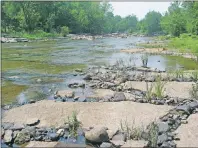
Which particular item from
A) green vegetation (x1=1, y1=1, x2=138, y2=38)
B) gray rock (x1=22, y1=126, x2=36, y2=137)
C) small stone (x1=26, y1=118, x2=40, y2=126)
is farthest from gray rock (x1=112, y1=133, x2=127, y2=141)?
green vegetation (x1=1, y1=1, x2=138, y2=38)

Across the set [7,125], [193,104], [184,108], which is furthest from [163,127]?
[7,125]

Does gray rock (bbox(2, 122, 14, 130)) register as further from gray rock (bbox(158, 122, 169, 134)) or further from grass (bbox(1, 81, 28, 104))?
gray rock (bbox(158, 122, 169, 134))

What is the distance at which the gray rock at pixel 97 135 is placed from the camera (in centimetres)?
920

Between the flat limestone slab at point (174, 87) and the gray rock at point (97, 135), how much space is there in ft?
20.6

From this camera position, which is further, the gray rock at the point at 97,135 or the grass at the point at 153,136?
the gray rock at the point at 97,135

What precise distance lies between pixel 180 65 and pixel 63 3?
3299 inches

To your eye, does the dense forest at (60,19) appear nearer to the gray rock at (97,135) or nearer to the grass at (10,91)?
the grass at (10,91)

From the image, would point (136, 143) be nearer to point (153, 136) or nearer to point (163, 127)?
point (153, 136)

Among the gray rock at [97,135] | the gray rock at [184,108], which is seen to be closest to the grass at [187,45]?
the gray rock at [184,108]

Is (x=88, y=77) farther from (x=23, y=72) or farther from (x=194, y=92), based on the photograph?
(x=194, y=92)

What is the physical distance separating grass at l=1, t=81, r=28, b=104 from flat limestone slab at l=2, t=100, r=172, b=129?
5.34 feet

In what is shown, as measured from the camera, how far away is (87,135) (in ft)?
30.9

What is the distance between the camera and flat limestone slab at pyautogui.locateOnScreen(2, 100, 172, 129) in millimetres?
11109

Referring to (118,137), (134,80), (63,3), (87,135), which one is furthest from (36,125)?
(63,3)
